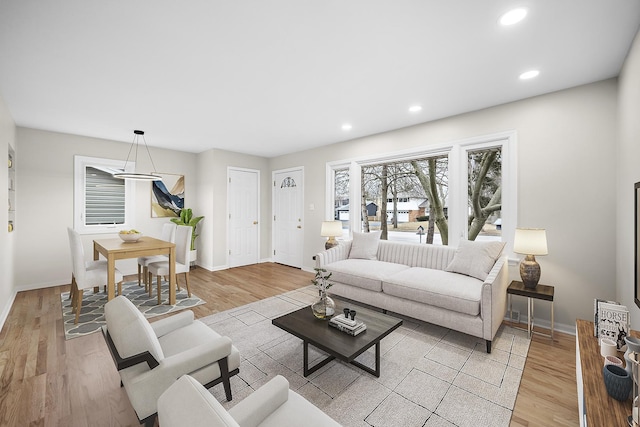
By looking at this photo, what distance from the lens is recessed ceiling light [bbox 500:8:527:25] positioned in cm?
174

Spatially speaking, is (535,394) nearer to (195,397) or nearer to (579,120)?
(195,397)

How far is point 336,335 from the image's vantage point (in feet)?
6.73

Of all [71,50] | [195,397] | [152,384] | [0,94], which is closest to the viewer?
[195,397]

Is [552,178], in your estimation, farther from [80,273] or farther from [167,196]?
[167,196]

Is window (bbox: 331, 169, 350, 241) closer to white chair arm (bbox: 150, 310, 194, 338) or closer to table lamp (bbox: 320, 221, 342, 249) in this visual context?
table lamp (bbox: 320, 221, 342, 249)

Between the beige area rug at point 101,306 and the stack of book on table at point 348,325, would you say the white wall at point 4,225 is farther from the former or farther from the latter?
the stack of book on table at point 348,325

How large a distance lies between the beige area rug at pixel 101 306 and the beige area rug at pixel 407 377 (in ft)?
3.23

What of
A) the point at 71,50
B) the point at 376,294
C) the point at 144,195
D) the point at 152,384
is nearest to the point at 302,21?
the point at 71,50

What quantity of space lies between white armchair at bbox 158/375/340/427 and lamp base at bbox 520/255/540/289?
2.65 m

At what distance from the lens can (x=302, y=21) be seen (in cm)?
186

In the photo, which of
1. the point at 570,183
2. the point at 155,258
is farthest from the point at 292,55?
the point at 155,258

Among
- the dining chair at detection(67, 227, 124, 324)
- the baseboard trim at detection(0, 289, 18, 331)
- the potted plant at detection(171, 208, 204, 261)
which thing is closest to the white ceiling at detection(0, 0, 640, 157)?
the dining chair at detection(67, 227, 124, 324)

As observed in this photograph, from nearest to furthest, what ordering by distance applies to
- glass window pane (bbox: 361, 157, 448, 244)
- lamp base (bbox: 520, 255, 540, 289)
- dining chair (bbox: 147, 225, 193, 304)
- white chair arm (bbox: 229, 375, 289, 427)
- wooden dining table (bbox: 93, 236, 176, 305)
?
white chair arm (bbox: 229, 375, 289, 427) < lamp base (bbox: 520, 255, 540, 289) < wooden dining table (bbox: 93, 236, 176, 305) < dining chair (bbox: 147, 225, 193, 304) < glass window pane (bbox: 361, 157, 448, 244)

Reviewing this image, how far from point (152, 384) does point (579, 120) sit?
164 inches
